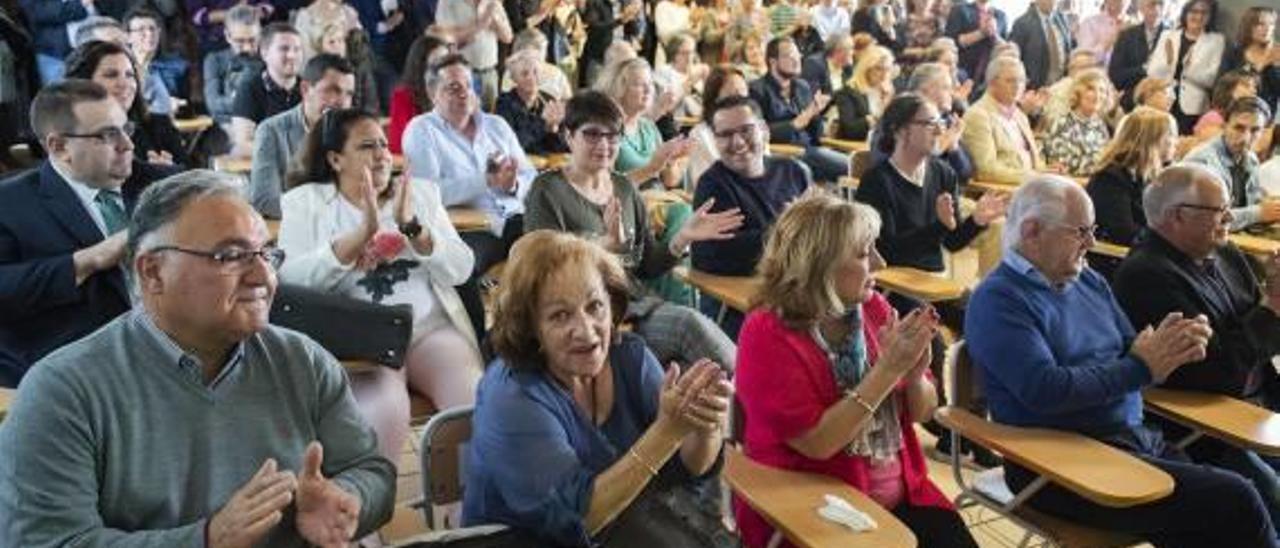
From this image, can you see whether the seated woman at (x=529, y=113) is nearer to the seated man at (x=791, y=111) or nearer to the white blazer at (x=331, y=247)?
the seated man at (x=791, y=111)

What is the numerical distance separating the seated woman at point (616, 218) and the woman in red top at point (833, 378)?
83cm

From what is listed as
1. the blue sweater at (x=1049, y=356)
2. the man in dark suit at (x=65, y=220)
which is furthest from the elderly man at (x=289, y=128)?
the blue sweater at (x=1049, y=356)

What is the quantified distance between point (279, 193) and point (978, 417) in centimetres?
248

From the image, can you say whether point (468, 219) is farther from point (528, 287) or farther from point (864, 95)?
point (864, 95)

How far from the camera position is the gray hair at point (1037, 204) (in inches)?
95.7

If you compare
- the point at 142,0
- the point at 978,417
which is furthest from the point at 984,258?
the point at 142,0

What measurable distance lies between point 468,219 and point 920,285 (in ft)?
5.01

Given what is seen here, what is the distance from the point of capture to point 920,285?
328 cm

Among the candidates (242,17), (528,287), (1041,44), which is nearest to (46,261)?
(528,287)

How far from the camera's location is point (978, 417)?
2.38 meters

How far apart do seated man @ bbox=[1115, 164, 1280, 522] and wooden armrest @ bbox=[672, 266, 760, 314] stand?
3.23 feet

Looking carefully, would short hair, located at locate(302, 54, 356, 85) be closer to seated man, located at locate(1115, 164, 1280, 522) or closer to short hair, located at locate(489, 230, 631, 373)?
short hair, located at locate(489, 230, 631, 373)

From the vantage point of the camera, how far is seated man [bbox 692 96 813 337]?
11.3ft

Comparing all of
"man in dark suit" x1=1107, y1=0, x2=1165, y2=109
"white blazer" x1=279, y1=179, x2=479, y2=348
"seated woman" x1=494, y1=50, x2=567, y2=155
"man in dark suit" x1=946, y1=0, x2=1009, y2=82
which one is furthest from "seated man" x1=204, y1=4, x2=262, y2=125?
"man in dark suit" x1=1107, y1=0, x2=1165, y2=109
